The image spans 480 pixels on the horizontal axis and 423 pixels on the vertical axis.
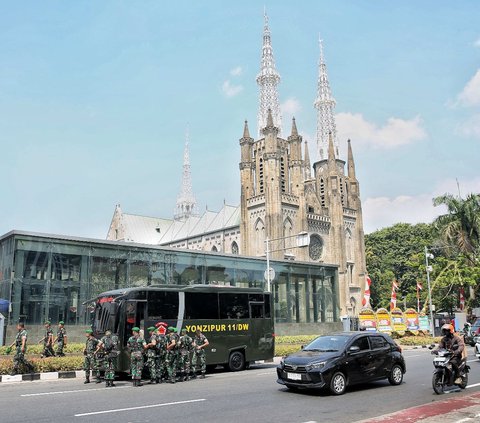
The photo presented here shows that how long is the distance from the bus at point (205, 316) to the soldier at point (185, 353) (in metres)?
1.45

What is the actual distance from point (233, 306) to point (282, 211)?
50.4 m

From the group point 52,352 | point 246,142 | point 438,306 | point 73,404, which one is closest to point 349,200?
point 246,142

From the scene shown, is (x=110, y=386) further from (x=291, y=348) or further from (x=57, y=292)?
(x=57, y=292)

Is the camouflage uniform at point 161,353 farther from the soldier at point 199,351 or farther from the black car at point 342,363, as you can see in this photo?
the black car at point 342,363

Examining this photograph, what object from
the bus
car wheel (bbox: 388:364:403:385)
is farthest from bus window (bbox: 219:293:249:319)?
car wheel (bbox: 388:364:403:385)

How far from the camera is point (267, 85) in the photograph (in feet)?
282

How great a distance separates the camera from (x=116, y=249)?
94.5 feet

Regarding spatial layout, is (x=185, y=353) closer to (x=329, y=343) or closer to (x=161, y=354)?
(x=161, y=354)

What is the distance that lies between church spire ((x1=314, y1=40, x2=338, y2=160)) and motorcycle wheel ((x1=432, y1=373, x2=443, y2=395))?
3111 inches

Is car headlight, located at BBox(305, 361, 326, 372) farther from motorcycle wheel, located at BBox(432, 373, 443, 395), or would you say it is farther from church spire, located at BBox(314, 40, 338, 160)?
church spire, located at BBox(314, 40, 338, 160)

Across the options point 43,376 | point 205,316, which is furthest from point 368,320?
point 43,376

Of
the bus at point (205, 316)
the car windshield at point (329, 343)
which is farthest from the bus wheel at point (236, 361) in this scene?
the car windshield at point (329, 343)

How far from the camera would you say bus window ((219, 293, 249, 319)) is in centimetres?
1788

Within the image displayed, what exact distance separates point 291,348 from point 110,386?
38.3ft
